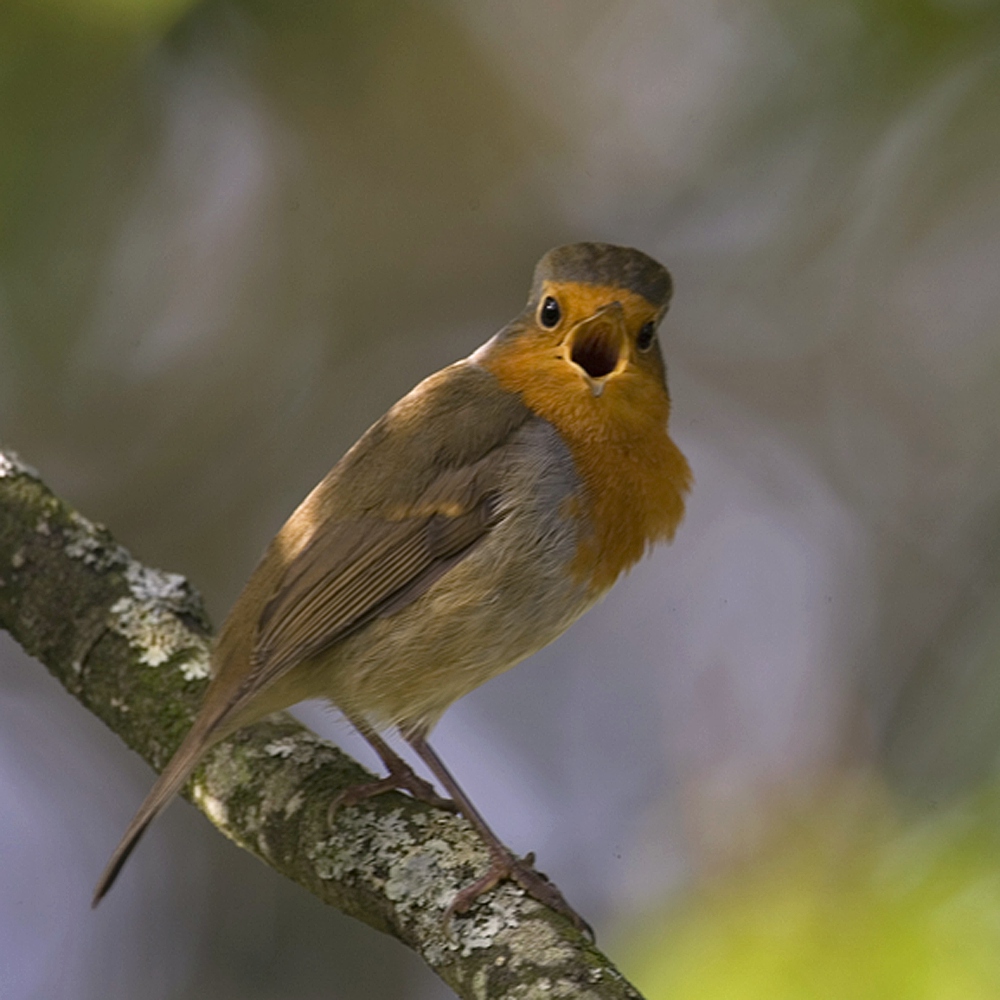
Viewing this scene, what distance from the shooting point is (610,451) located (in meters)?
3.46

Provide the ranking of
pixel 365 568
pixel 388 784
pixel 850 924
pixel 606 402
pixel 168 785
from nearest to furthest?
pixel 850 924 < pixel 168 785 < pixel 388 784 < pixel 365 568 < pixel 606 402

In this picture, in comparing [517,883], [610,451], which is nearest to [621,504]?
[610,451]

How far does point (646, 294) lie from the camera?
357 centimetres

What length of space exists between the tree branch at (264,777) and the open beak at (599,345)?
1.18 meters

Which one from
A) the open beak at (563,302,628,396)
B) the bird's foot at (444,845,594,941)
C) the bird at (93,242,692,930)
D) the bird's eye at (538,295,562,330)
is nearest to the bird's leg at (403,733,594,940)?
the bird's foot at (444,845,594,941)

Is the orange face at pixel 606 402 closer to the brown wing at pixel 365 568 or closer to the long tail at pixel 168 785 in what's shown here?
the brown wing at pixel 365 568

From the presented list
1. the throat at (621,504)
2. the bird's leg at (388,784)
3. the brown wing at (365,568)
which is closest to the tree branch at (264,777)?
the bird's leg at (388,784)

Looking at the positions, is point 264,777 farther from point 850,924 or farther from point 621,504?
point 850,924

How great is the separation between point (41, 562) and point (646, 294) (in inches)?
67.8

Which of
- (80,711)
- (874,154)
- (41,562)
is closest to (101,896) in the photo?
(41,562)

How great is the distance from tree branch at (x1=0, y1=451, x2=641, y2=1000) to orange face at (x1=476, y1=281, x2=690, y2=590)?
79 centimetres

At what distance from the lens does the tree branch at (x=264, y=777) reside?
2.49 meters

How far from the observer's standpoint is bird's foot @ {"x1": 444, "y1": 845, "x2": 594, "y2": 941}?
265 centimetres

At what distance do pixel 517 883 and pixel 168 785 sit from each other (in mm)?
820
